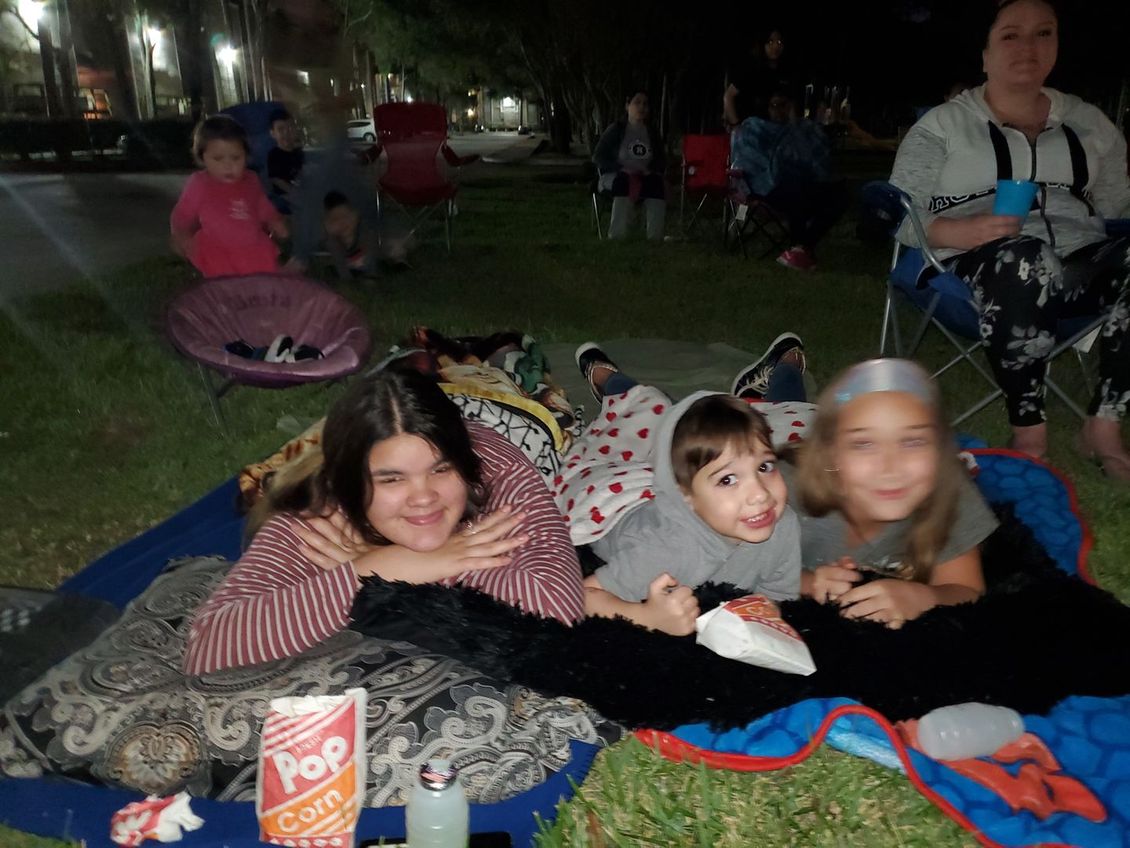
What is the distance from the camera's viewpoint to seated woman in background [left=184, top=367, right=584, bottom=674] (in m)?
1.88

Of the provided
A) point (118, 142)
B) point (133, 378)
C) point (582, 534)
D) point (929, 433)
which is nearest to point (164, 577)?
point (582, 534)

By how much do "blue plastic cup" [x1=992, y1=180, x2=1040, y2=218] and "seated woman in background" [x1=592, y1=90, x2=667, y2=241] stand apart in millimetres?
5598

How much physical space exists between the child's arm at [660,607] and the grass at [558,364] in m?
0.29

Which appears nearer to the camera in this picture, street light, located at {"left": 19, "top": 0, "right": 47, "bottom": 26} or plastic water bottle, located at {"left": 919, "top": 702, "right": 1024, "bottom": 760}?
plastic water bottle, located at {"left": 919, "top": 702, "right": 1024, "bottom": 760}

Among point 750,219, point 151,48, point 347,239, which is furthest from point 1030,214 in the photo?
point 151,48

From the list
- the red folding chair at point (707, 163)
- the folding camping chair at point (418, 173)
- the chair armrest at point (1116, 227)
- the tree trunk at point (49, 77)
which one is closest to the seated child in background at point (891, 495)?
the chair armrest at point (1116, 227)

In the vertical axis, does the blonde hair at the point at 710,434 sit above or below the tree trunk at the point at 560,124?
below

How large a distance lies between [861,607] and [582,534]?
753 millimetres

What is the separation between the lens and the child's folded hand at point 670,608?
2070mm

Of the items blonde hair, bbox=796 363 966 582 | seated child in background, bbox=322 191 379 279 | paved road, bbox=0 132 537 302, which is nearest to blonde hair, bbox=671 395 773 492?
blonde hair, bbox=796 363 966 582

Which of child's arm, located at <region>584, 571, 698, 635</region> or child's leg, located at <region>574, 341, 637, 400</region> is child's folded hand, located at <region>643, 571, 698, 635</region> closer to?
child's arm, located at <region>584, 571, 698, 635</region>

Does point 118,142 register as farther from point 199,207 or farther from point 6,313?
point 199,207

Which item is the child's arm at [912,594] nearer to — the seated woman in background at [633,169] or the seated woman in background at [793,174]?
the seated woman in background at [793,174]

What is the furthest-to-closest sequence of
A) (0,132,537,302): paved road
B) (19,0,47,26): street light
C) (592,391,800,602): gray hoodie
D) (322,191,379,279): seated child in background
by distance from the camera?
(19,0,47,26): street light
(0,132,537,302): paved road
(322,191,379,279): seated child in background
(592,391,800,602): gray hoodie
